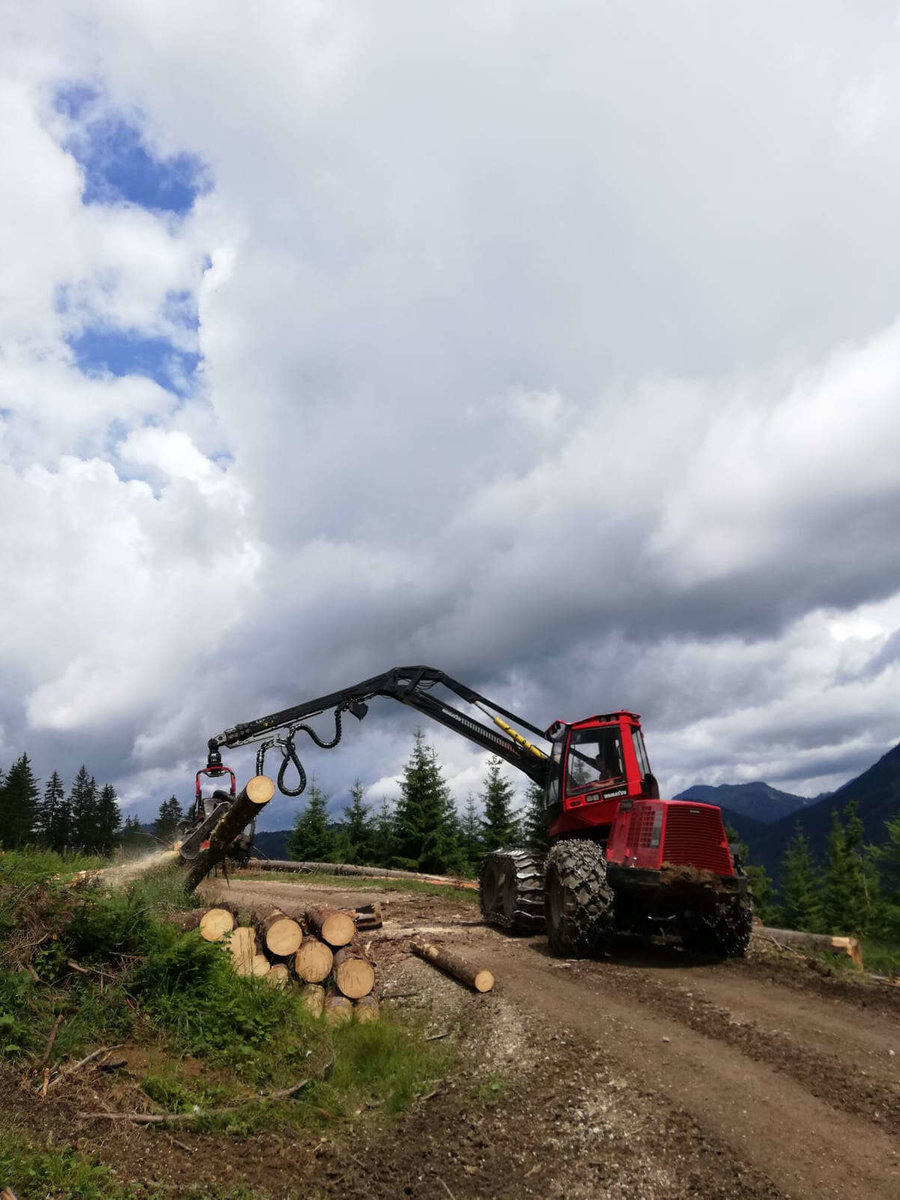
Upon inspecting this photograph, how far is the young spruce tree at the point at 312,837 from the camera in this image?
Answer: 128 ft

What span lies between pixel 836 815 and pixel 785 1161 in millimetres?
50147

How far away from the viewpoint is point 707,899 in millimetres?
10797

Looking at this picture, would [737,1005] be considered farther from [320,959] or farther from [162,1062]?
[162,1062]

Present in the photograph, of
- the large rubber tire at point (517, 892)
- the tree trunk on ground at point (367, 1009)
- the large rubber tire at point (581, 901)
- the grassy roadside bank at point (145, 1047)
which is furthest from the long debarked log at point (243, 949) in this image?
the large rubber tire at point (517, 892)

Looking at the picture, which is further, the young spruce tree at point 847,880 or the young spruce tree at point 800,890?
the young spruce tree at point 800,890

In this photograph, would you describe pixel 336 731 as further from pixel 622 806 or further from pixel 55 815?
pixel 55 815

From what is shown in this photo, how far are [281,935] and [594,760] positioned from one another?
18.9 ft

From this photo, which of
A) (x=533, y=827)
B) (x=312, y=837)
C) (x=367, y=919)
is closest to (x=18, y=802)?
(x=312, y=837)

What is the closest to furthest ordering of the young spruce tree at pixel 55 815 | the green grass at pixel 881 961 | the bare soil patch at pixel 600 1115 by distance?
the bare soil patch at pixel 600 1115 < the green grass at pixel 881 961 < the young spruce tree at pixel 55 815

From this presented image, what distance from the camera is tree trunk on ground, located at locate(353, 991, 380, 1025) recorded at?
29.2 feet

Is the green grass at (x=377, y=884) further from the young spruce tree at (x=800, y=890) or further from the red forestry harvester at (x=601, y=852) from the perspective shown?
the young spruce tree at (x=800, y=890)

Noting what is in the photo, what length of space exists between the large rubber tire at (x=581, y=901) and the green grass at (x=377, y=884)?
773 cm

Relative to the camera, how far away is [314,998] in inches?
364

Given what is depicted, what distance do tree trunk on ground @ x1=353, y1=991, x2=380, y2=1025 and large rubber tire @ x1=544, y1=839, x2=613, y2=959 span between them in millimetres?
3034
